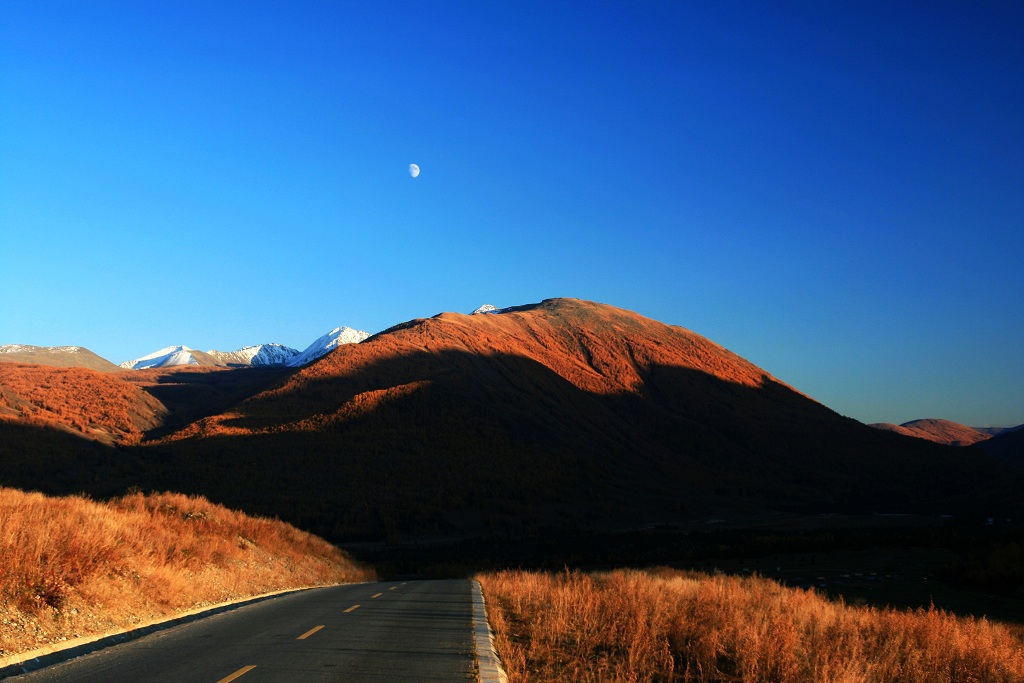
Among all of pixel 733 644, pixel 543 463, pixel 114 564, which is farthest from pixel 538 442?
pixel 733 644

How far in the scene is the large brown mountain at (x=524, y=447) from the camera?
78.2m

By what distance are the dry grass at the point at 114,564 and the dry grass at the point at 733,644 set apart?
7053 millimetres

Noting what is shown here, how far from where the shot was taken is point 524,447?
102m

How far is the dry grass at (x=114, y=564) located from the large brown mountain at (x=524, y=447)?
45.9 m

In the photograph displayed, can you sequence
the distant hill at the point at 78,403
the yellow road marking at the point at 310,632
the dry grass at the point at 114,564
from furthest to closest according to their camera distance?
the distant hill at the point at 78,403 → the yellow road marking at the point at 310,632 → the dry grass at the point at 114,564

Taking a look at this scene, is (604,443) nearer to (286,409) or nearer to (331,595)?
(286,409)

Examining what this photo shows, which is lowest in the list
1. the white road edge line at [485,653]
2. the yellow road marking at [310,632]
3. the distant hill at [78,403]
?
the yellow road marking at [310,632]

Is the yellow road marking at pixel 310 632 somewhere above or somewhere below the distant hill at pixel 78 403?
below

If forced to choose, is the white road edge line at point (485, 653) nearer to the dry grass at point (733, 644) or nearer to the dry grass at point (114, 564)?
the dry grass at point (733, 644)

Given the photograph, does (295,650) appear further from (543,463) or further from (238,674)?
(543,463)

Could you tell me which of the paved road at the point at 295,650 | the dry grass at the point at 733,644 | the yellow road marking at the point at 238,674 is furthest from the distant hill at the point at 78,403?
the yellow road marking at the point at 238,674

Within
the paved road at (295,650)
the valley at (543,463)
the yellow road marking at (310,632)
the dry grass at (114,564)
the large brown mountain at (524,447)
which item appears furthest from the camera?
the large brown mountain at (524,447)

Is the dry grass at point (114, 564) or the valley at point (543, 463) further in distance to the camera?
the valley at point (543, 463)

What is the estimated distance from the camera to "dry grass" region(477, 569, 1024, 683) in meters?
9.20
